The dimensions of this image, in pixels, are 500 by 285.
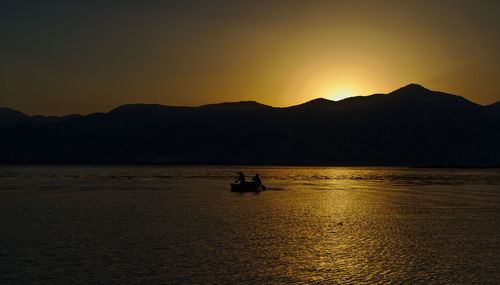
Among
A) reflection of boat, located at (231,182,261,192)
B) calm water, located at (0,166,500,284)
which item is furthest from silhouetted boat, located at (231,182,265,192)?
calm water, located at (0,166,500,284)

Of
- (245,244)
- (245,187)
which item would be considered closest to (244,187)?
(245,187)

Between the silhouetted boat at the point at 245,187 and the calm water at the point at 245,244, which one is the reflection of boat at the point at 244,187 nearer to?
the silhouetted boat at the point at 245,187

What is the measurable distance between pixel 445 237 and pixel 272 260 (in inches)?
588

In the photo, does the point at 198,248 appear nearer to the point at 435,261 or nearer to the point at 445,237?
the point at 435,261

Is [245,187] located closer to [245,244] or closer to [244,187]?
[244,187]

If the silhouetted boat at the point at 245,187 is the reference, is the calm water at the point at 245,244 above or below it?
below

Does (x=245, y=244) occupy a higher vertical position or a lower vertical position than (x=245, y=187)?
lower

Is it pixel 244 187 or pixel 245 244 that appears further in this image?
pixel 244 187

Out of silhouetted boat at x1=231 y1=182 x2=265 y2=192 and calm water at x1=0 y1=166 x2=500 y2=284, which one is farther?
silhouetted boat at x1=231 y1=182 x2=265 y2=192

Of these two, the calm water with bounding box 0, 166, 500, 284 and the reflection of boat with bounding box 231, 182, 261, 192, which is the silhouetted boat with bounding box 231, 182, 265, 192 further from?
the calm water with bounding box 0, 166, 500, 284

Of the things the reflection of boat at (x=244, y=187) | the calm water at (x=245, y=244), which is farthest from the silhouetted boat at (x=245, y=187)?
the calm water at (x=245, y=244)

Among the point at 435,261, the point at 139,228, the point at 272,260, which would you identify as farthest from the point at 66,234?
the point at 435,261

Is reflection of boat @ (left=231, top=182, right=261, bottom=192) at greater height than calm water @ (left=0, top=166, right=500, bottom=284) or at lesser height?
greater

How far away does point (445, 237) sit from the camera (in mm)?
34719
